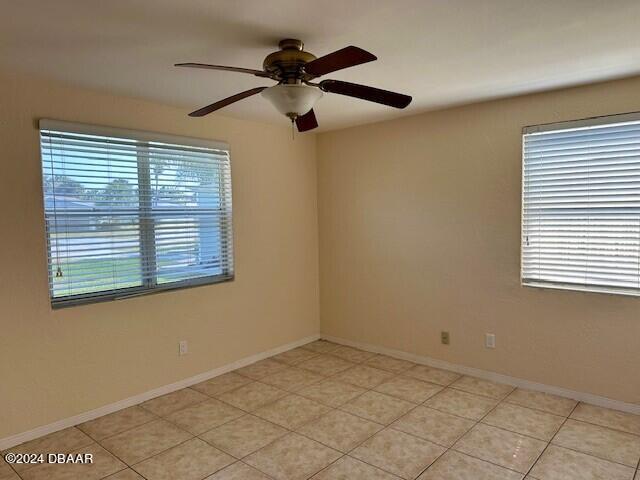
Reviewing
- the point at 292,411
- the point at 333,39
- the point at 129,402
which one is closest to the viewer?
the point at 333,39

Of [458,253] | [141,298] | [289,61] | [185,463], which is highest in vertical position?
[289,61]

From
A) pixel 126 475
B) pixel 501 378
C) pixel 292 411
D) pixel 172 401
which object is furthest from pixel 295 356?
pixel 126 475

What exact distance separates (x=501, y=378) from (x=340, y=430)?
1.49 m

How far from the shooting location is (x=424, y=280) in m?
3.95

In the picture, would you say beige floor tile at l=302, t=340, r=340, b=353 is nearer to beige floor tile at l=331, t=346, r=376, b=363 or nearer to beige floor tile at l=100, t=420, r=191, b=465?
beige floor tile at l=331, t=346, r=376, b=363

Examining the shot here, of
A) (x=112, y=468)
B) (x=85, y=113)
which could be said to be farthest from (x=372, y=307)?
(x=85, y=113)

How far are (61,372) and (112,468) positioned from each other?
31.8 inches

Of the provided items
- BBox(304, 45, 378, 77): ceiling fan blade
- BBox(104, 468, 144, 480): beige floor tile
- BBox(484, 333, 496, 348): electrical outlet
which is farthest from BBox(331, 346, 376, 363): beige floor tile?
BBox(304, 45, 378, 77): ceiling fan blade

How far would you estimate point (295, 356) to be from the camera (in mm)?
4297

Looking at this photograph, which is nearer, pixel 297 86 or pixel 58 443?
pixel 297 86

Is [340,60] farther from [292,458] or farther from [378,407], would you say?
[378,407]

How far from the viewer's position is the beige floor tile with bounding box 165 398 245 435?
9.59 feet

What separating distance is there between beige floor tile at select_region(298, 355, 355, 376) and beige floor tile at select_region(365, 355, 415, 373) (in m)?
0.21

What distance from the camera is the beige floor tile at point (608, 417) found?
278cm
